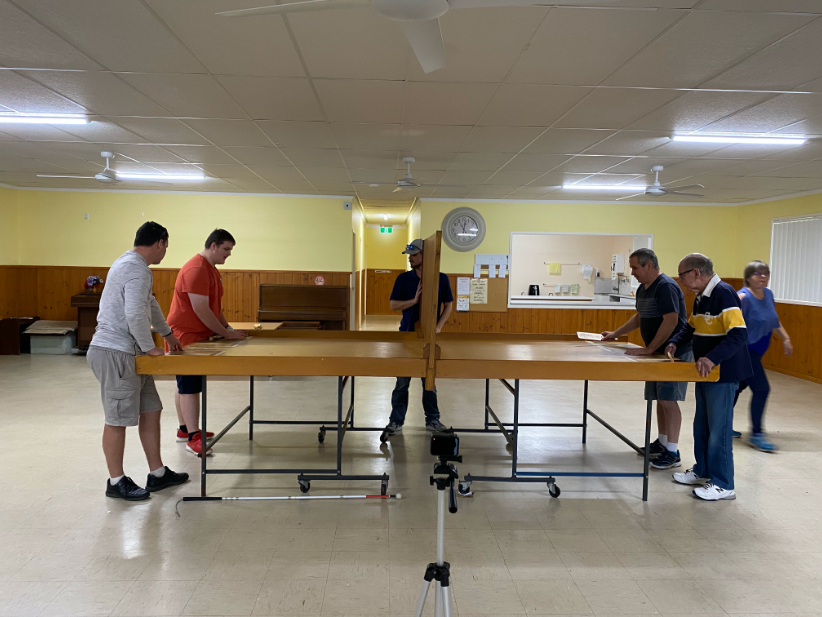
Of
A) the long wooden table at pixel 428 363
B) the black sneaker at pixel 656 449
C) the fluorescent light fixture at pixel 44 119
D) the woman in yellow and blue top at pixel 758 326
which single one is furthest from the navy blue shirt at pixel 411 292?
the fluorescent light fixture at pixel 44 119

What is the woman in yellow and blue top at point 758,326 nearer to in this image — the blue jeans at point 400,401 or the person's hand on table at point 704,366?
the person's hand on table at point 704,366

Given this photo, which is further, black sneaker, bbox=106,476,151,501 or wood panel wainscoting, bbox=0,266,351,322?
wood panel wainscoting, bbox=0,266,351,322

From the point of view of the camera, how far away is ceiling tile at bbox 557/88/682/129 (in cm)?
374

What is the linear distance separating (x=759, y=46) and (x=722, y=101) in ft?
3.26

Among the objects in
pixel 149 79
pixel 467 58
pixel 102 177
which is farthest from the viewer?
pixel 102 177

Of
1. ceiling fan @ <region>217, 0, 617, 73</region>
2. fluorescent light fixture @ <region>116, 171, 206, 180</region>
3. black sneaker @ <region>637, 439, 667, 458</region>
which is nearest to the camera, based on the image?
ceiling fan @ <region>217, 0, 617, 73</region>

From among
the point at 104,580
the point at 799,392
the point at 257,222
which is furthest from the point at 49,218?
the point at 799,392

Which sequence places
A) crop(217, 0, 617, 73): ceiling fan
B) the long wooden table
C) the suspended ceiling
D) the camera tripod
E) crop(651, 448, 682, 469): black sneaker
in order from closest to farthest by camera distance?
the camera tripod < crop(217, 0, 617, 73): ceiling fan < the suspended ceiling < the long wooden table < crop(651, 448, 682, 469): black sneaker

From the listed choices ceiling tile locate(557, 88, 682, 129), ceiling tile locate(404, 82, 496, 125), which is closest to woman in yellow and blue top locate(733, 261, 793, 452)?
ceiling tile locate(557, 88, 682, 129)

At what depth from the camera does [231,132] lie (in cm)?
504

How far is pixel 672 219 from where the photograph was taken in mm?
9773

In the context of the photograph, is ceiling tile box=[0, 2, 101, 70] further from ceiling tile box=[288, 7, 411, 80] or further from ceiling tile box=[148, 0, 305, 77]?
ceiling tile box=[288, 7, 411, 80]

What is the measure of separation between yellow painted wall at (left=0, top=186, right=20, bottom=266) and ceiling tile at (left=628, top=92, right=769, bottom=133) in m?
9.59

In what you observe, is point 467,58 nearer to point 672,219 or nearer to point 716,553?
point 716,553
